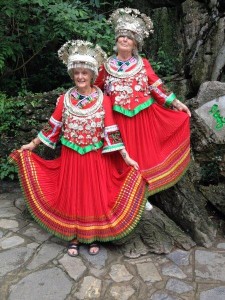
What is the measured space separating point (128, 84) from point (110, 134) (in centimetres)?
47

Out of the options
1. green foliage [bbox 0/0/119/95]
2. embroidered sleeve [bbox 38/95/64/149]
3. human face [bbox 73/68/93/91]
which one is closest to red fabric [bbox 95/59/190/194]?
human face [bbox 73/68/93/91]

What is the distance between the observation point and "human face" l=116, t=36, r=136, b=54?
119 inches

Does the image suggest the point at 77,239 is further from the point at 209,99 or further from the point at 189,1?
the point at 189,1

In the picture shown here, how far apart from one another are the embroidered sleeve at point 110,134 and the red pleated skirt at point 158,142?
0.77 feet

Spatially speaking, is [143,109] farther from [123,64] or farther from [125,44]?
[125,44]

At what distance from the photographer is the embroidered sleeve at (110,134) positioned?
9.62ft

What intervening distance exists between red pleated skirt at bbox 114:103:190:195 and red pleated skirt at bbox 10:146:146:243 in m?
0.23

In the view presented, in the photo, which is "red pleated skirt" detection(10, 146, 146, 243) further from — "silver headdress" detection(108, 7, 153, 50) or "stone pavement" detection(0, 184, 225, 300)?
"silver headdress" detection(108, 7, 153, 50)

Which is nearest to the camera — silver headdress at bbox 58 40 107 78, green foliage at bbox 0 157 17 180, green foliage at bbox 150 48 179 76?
silver headdress at bbox 58 40 107 78

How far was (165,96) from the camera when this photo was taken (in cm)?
321

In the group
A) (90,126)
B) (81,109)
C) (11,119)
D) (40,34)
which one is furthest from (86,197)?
(40,34)

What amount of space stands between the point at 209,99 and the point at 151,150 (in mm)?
866

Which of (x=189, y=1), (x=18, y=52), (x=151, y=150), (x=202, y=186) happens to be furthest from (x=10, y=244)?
(x=189, y=1)

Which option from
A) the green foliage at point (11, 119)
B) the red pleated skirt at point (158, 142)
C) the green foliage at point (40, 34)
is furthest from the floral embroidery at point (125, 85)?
the green foliage at point (11, 119)
